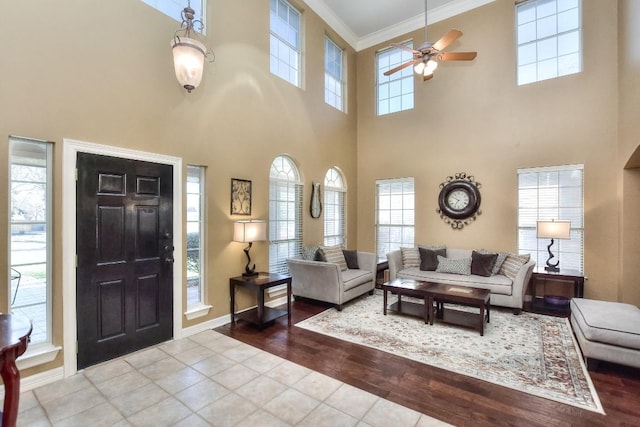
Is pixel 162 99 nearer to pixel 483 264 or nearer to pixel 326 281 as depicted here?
pixel 326 281

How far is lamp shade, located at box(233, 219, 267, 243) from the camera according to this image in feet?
13.1

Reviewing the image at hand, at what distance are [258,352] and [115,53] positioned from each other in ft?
11.3

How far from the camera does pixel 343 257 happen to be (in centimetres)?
549

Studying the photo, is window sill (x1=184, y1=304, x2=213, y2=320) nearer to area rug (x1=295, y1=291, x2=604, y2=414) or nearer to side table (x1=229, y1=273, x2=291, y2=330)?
side table (x1=229, y1=273, x2=291, y2=330)

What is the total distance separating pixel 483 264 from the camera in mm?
4898

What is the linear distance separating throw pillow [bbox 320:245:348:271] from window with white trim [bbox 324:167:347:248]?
29.7 inches

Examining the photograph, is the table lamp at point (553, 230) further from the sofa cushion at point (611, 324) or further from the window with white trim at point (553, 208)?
the sofa cushion at point (611, 324)

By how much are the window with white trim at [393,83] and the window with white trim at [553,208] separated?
272 cm

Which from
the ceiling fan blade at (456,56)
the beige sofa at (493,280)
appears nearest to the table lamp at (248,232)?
the beige sofa at (493,280)

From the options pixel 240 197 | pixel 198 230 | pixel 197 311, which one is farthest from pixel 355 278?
pixel 198 230

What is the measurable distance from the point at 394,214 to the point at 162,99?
4774 millimetres

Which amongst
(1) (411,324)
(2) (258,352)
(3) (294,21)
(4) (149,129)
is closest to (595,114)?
(1) (411,324)

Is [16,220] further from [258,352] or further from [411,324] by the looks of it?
[411,324]

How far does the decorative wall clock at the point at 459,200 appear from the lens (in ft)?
18.2
